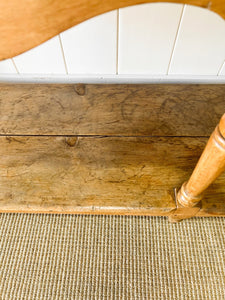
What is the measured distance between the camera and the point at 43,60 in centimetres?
94

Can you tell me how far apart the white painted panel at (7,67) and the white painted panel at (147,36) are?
1.34ft

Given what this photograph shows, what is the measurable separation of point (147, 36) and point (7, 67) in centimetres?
54

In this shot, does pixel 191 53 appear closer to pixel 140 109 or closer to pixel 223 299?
pixel 140 109

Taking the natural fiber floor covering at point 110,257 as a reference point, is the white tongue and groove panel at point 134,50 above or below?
above

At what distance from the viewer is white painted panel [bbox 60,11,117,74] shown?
32.0 inches

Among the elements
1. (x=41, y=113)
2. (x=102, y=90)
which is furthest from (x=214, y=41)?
(x=41, y=113)

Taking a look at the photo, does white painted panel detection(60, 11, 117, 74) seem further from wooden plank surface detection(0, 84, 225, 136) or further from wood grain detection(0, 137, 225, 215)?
wood grain detection(0, 137, 225, 215)

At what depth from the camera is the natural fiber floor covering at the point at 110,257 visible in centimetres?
80

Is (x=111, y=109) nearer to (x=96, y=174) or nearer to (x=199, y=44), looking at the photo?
(x=96, y=174)

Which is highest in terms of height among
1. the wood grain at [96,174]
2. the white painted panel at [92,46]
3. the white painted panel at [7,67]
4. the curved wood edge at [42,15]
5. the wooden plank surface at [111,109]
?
the curved wood edge at [42,15]

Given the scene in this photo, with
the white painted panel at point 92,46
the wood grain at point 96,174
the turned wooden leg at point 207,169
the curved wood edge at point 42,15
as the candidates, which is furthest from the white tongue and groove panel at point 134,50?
the curved wood edge at point 42,15

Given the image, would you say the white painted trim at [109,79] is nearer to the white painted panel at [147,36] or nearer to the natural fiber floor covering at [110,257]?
the white painted panel at [147,36]

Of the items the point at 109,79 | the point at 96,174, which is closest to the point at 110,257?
the point at 96,174

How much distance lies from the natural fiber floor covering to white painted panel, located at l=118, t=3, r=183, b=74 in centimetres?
57
